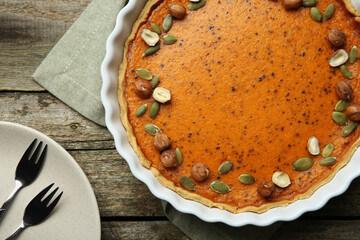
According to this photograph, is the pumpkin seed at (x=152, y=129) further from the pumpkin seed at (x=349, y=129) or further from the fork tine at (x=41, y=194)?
the pumpkin seed at (x=349, y=129)

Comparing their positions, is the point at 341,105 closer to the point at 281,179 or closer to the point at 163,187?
the point at 281,179

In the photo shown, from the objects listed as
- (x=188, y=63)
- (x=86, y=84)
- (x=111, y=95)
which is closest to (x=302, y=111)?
(x=188, y=63)

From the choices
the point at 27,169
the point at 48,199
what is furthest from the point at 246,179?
the point at 27,169

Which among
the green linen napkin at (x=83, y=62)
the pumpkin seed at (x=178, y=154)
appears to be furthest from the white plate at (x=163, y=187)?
the green linen napkin at (x=83, y=62)

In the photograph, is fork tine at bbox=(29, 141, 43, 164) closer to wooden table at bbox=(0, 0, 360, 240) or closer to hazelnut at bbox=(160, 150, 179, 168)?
wooden table at bbox=(0, 0, 360, 240)

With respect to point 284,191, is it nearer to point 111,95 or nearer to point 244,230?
point 244,230
